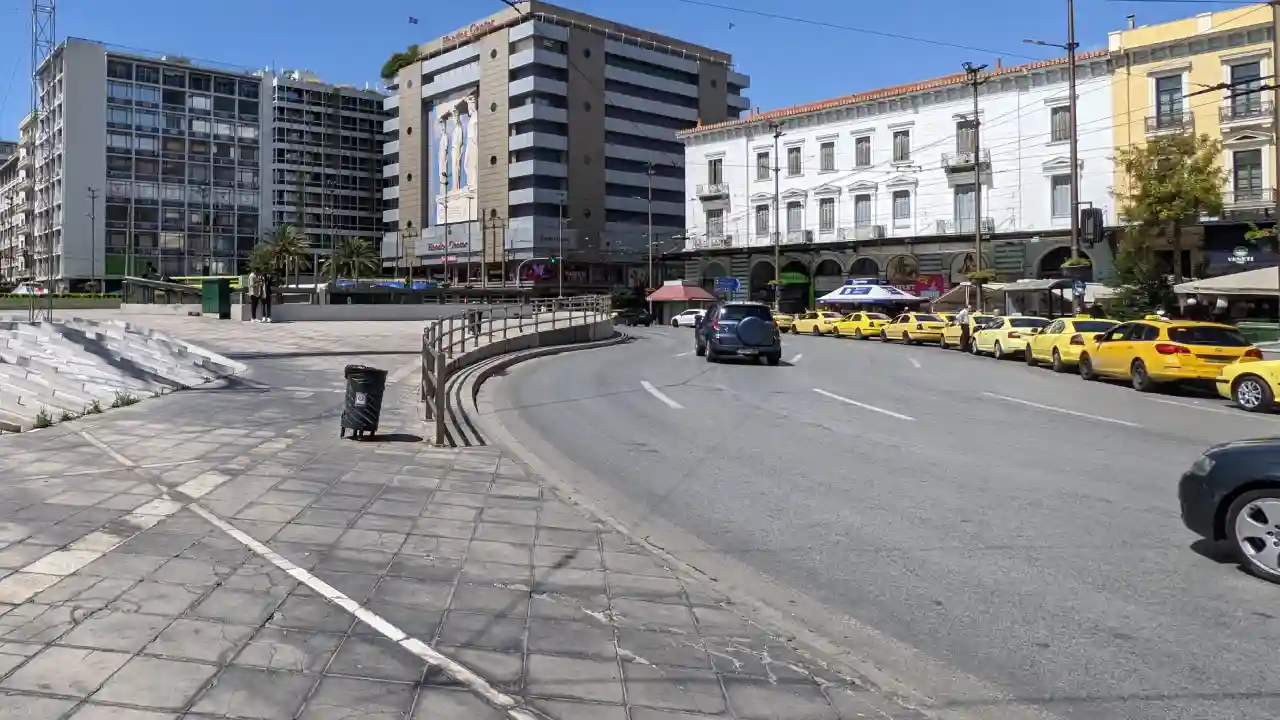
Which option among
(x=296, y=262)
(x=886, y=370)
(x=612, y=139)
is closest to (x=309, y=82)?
(x=296, y=262)

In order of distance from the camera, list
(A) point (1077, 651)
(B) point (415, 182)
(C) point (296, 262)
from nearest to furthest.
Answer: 1. (A) point (1077, 651)
2. (C) point (296, 262)
3. (B) point (415, 182)

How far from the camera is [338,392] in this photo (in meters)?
16.5

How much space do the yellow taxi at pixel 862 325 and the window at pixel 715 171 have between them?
21.0 m

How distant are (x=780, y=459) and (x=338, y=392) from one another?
342 inches

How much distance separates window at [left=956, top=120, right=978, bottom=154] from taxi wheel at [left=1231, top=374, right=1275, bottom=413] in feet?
125

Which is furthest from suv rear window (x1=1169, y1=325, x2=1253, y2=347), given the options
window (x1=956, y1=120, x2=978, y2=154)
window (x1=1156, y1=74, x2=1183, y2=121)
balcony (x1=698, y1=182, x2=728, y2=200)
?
balcony (x1=698, y1=182, x2=728, y2=200)

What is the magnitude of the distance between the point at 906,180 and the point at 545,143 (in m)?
44.4

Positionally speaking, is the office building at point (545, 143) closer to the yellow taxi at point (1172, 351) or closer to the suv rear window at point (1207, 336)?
the yellow taxi at point (1172, 351)

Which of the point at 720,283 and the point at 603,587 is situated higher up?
the point at 720,283

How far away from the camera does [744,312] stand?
1042 inches

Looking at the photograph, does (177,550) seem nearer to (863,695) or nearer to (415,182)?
(863,695)

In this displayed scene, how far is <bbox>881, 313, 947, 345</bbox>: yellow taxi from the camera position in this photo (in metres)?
40.7

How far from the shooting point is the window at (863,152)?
2263 inches

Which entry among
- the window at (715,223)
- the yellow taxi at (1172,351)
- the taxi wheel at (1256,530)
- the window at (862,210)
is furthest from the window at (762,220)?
the taxi wheel at (1256,530)
